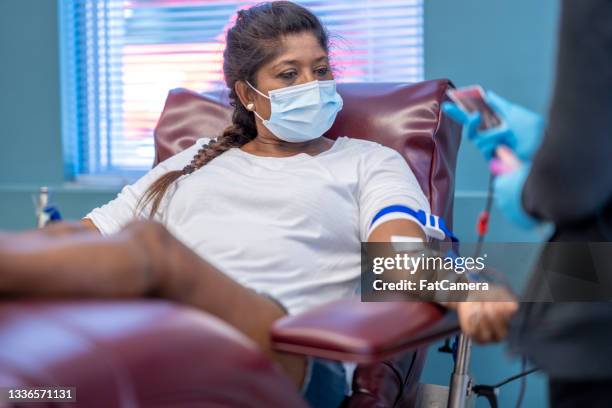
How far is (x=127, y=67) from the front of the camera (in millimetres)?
3133

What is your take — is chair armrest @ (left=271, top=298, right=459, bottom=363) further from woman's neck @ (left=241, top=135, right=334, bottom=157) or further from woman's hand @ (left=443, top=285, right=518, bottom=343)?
woman's neck @ (left=241, top=135, right=334, bottom=157)

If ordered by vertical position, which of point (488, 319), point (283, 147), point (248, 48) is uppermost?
Answer: point (248, 48)

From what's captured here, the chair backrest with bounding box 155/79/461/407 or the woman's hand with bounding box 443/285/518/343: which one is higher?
the chair backrest with bounding box 155/79/461/407

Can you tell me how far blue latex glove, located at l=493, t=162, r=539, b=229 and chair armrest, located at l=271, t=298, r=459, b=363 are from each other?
257mm

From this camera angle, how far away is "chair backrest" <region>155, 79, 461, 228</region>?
2006 mm

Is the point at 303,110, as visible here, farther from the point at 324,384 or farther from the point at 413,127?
the point at 324,384

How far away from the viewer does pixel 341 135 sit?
2109mm

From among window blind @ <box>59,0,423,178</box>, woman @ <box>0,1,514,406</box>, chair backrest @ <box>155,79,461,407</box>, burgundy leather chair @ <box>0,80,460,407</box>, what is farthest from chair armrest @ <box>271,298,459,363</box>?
window blind @ <box>59,0,423,178</box>

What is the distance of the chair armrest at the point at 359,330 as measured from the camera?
1125mm

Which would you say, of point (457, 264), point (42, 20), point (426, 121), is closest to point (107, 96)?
point (42, 20)

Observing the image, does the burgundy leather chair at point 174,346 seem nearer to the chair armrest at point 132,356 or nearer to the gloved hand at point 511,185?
the chair armrest at point 132,356

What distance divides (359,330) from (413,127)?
0.99 meters

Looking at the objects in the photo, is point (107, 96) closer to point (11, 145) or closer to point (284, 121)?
point (11, 145)

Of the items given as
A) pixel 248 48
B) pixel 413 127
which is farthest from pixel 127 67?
pixel 413 127
